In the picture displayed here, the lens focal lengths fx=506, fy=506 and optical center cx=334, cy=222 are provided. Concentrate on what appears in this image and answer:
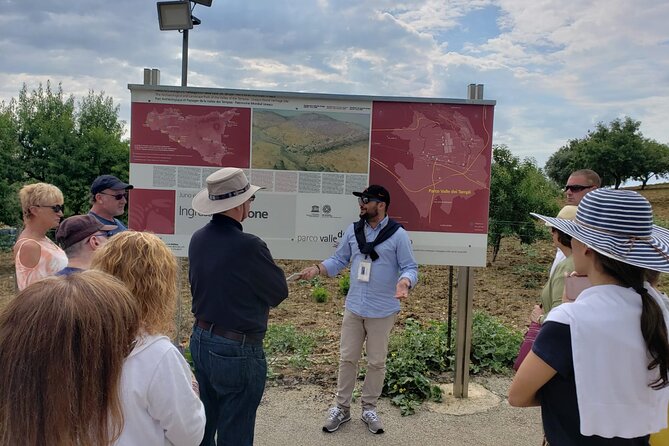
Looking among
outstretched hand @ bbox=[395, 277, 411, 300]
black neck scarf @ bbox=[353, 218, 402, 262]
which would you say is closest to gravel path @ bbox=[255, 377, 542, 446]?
outstretched hand @ bbox=[395, 277, 411, 300]

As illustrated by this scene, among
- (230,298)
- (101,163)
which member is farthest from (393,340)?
(101,163)

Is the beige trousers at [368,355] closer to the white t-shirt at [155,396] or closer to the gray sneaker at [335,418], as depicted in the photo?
the gray sneaker at [335,418]

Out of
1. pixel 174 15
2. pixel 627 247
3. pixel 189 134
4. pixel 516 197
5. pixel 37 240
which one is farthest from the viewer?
pixel 516 197

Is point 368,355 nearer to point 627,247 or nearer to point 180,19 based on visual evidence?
point 627,247

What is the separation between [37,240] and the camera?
11.8 feet

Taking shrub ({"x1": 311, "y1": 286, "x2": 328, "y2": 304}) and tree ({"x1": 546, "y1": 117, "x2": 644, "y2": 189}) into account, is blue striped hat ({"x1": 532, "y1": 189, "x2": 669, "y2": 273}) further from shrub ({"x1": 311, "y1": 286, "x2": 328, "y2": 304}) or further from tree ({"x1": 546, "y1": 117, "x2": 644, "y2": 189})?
tree ({"x1": 546, "y1": 117, "x2": 644, "y2": 189})

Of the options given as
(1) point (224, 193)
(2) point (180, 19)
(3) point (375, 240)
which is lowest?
(3) point (375, 240)

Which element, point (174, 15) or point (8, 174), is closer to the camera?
point (174, 15)

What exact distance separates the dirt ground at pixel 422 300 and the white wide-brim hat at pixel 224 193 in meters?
2.14

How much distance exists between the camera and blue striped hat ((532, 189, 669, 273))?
1.63 meters

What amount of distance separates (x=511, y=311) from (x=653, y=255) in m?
7.20

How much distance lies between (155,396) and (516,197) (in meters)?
11.1

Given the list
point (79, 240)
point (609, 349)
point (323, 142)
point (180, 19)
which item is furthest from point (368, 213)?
point (609, 349)

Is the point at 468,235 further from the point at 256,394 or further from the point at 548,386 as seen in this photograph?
the point at 548,386
